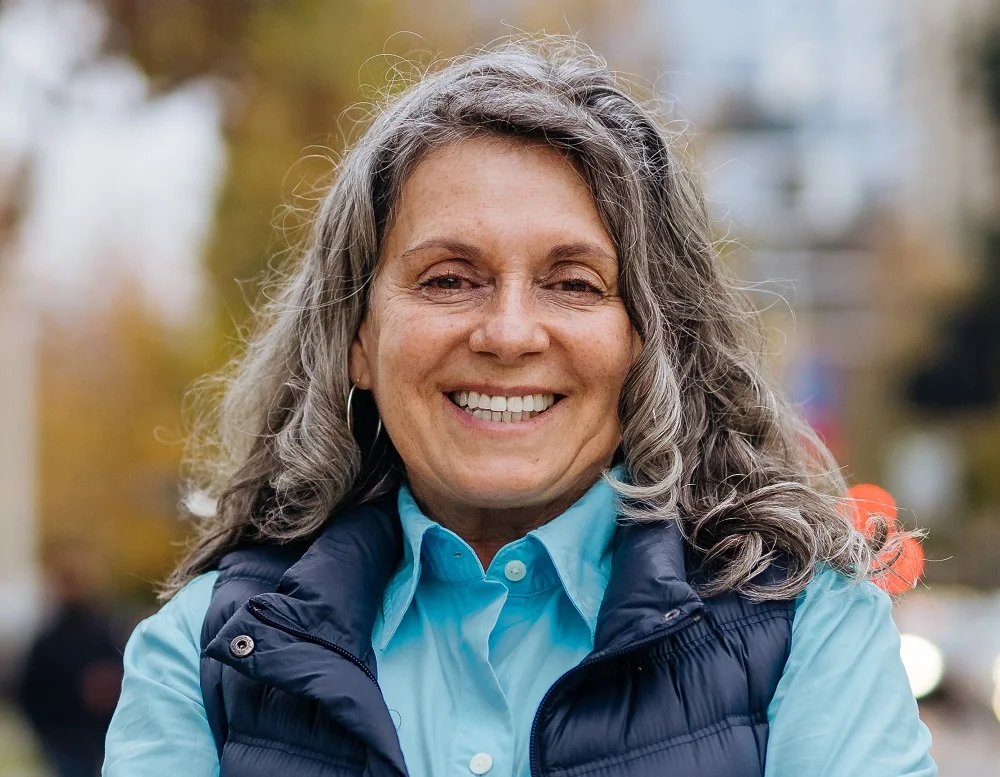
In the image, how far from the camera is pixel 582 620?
7.22 feet

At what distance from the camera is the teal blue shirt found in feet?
6.48

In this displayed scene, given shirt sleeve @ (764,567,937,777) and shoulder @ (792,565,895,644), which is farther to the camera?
shoulder @ (792,565,895,644)

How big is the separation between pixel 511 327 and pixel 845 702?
31.2 inches

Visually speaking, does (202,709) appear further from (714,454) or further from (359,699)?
(714,454)

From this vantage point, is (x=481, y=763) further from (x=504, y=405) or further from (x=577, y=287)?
(x=577, y=287)

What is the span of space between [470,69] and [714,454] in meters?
0.85

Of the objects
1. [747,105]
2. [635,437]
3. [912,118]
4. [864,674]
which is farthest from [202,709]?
[747,105]

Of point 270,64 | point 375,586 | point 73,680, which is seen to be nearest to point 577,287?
point 375,586

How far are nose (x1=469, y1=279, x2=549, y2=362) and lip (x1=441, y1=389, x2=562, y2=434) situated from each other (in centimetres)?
10

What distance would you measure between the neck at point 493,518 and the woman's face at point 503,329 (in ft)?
0.15

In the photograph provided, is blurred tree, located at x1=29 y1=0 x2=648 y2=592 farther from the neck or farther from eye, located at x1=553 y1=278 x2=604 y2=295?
the neck

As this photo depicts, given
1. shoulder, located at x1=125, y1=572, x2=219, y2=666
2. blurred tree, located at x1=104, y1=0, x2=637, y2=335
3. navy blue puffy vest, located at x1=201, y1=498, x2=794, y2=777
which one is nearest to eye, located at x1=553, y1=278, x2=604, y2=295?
navy blue puffy vest, located at x1=201, y1=498, x2=794, y2=777

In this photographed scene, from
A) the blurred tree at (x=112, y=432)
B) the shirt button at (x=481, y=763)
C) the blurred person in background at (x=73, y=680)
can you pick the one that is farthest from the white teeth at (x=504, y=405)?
the blurred tree at (x=112, y=432)

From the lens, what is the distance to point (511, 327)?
221 cm
